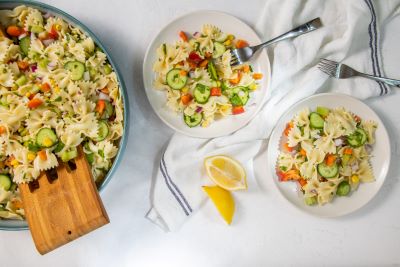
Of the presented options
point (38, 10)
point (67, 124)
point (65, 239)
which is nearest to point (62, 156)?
point (67, 124)

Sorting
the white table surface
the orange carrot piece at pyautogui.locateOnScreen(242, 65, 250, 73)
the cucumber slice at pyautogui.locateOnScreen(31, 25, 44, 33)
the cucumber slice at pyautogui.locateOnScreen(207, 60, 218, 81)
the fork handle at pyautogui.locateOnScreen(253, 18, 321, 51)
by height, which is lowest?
the white table surface

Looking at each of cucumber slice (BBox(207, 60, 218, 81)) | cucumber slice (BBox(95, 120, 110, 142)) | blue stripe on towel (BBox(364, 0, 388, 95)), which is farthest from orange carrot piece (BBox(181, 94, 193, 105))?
blue stripe on towel (BBox(364, 0, 388, 95))

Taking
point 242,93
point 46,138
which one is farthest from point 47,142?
point 242,93

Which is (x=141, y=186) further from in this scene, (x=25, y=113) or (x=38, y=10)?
(x=38, y=10)

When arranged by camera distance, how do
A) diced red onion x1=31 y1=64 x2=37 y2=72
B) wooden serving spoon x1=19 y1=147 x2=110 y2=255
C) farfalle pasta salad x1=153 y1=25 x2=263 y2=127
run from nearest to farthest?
wooden serving spoon x1=19 y1=147 x2=110 y2=255 → diced red onion x1=31 y1=64 x2=37 y2=72 → farfalle pasta salad x1=153 y1=25 x2=263 y2=127

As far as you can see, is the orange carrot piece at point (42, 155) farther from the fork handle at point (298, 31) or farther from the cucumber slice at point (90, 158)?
the fork handle at point (298, 31)

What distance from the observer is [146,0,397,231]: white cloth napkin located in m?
1.67

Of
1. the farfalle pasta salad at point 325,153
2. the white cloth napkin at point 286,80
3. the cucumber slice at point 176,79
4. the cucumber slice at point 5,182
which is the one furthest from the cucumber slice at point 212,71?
the cucumber slice at point 5,182

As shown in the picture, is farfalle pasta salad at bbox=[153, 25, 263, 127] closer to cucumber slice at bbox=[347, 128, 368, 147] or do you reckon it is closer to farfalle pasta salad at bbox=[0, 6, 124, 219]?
farfalle pasta salad at bbox=[0, 6, 124, 219]

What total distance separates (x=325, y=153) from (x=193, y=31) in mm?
721

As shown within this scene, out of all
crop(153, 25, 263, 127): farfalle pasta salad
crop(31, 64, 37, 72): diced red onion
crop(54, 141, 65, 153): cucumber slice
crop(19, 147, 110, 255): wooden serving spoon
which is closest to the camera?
crop(19, 147, 110, 255): wooden serving spoon

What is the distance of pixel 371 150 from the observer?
174 cm

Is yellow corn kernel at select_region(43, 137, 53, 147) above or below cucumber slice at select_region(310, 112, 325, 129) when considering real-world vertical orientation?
below

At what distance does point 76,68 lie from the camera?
1.46 meters
